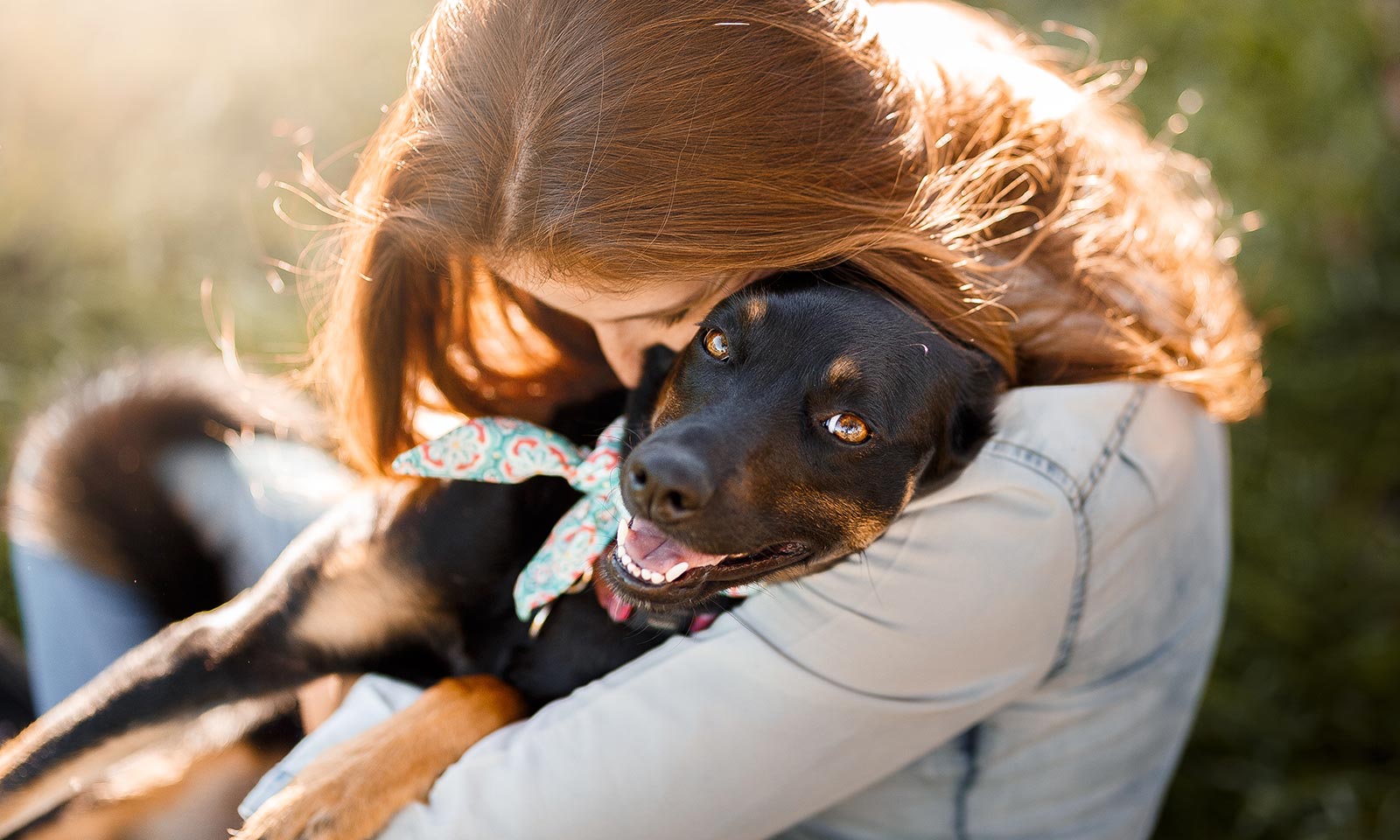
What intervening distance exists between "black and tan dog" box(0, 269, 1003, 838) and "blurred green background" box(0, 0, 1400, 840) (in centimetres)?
200

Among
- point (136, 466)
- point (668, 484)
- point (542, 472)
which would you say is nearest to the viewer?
point (668, 484)

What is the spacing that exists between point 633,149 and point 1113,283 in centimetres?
95

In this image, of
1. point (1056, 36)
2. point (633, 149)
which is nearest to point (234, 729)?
point (633, 149)

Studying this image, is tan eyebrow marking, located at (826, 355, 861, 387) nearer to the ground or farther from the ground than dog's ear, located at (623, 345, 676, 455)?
farther from the ground

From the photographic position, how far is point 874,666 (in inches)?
68.7

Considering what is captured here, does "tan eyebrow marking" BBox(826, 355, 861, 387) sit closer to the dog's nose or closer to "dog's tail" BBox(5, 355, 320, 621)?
the dog's nose

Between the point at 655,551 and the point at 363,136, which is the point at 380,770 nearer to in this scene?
the point at 655,551

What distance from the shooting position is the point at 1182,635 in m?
2.21

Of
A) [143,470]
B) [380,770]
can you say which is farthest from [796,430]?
[143,470]

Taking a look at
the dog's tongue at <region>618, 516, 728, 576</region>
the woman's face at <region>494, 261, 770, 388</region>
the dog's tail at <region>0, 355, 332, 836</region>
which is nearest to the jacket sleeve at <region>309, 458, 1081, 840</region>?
the dog's tongue at <region>618, 516, 728, 576</region>

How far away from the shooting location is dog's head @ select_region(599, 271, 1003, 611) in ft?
5.72

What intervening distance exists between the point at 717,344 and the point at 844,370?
0.24 m

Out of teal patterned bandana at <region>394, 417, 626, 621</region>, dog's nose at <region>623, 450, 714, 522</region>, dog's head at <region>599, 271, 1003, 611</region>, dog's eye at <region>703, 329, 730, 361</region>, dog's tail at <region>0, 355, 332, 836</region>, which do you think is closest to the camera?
dog's nose at <region>623, 450, 714, 522</region>

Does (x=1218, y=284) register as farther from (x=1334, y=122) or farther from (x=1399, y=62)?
(x=1399, y=62)
